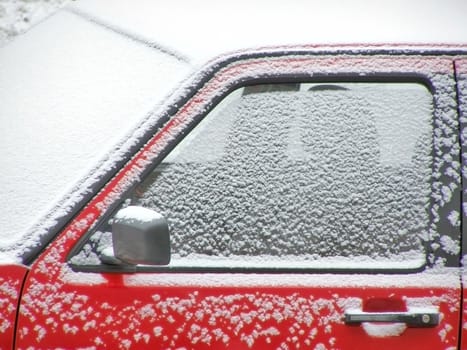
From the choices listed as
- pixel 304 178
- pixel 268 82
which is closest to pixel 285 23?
pixel 268 82

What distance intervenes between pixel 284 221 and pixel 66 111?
2.46 feet

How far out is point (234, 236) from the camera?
1744 mm

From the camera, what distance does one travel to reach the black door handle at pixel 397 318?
5.26 ft

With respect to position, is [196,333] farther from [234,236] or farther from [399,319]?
[399,319]

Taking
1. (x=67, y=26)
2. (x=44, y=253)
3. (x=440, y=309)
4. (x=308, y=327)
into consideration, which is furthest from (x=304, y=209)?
(x=67, y=26)

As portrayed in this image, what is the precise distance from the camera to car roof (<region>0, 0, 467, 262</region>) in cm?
176

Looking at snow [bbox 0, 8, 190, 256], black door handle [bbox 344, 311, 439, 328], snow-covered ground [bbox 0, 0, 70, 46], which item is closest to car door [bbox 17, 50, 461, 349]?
black door handle [bbox 344, 311, 439, 328]

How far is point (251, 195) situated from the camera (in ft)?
5.79

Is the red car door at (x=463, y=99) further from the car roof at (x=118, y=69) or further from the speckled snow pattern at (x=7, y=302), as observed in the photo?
the speckled snow pattern at (x=7, y=302)

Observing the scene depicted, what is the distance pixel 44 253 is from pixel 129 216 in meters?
0.30

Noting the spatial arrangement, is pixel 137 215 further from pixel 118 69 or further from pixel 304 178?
pixel 118 69

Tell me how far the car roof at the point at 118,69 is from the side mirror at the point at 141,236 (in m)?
0.20

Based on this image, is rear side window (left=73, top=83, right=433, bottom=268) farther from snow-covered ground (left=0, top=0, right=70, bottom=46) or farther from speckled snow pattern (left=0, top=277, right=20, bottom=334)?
snow-covered ground (left=0, top=0, right=70, bottom=46)

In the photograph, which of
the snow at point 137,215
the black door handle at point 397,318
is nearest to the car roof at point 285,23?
the snow at point 137,215
